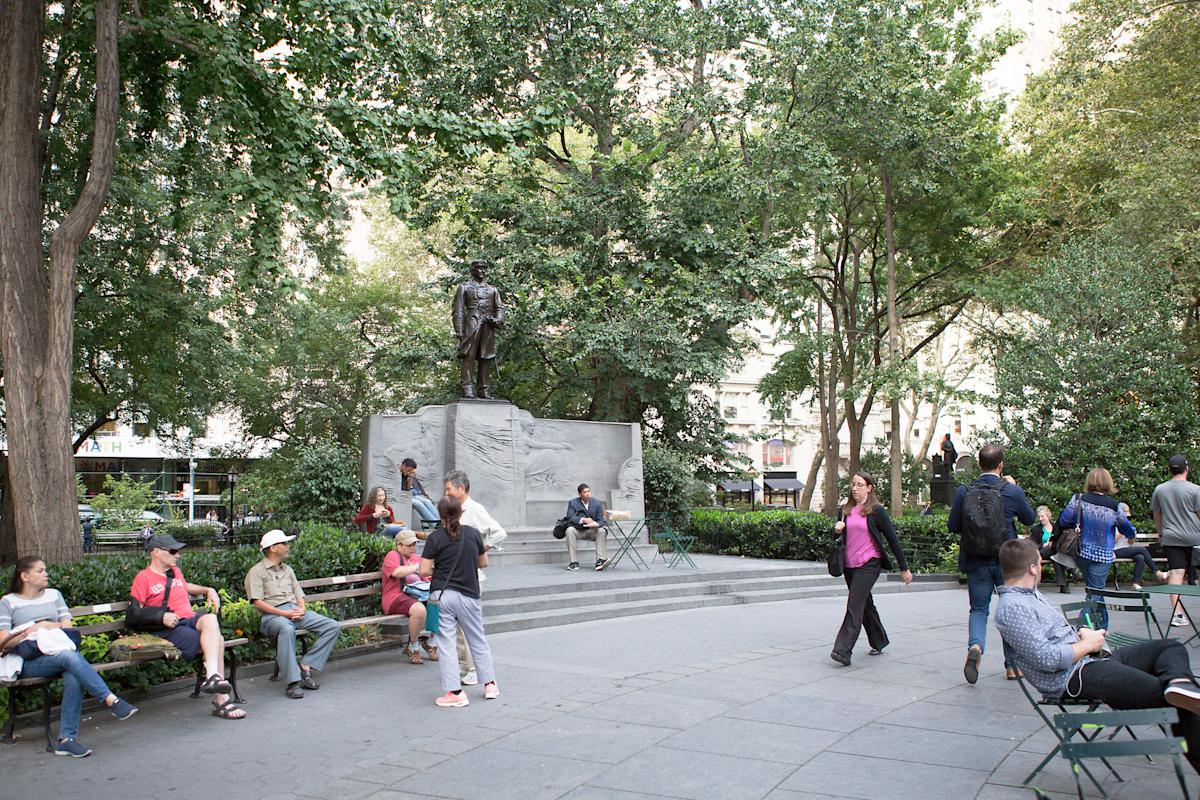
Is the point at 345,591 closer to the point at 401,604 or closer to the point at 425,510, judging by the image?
the point at 401,604

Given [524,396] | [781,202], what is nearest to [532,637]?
[524,396]

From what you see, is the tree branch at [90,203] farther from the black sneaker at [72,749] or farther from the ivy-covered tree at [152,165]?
the black sneaker at [72,749]

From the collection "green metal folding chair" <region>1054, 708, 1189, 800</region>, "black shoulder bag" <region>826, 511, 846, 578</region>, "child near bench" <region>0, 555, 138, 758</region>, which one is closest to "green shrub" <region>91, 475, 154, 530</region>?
"child near bench" <region>0, 555, 138, 758</region>

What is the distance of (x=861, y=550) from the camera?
854 cm

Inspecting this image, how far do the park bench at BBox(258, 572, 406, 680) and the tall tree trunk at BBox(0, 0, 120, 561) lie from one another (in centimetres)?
239

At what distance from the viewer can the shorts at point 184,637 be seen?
23.5 ft

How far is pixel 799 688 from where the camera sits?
7699mm

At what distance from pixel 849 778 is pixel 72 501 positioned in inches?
312

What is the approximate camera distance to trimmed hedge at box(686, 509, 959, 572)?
56.4ft

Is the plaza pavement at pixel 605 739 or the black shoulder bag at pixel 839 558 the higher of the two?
the black shoulder bag at pixel 839 558

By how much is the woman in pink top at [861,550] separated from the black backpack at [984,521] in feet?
2.13

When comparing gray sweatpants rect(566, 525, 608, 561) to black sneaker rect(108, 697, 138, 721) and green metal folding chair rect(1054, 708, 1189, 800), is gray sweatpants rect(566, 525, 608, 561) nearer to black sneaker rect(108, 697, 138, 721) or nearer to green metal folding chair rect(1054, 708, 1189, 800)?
black sneaker rect(108, 697, 138, 721)

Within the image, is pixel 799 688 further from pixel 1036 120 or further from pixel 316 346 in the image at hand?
pixel 316 346

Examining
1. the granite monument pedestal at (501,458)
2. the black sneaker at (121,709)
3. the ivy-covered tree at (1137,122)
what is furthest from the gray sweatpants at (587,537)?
the ivy-covered tree at (1137,122)
